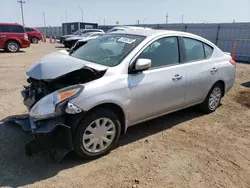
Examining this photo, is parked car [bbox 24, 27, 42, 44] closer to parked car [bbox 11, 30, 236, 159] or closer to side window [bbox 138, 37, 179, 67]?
parked car [bbox 11, 30, 236, 159]

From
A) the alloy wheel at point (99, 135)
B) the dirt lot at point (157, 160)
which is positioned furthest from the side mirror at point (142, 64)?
the dirt lot at point (157, 160)

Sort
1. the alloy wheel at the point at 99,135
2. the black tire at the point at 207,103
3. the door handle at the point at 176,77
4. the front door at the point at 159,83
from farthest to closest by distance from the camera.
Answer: the black tire at the point at 207,103 → the door handle at the point at 176,77 → the front door at the point at 159,83 → the alloy wheel at the point at 99,135

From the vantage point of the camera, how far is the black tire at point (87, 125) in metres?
3.00

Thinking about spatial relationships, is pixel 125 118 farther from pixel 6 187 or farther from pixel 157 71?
pixel 6 187

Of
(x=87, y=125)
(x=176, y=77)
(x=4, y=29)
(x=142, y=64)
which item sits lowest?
(x=87, y=125)

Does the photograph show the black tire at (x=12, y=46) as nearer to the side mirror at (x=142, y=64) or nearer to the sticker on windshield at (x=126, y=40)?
the sticker on windshield at (x=126, y=40)

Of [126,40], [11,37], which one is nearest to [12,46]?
[11,37]

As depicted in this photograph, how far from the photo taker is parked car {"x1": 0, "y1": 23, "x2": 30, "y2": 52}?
15.0 m

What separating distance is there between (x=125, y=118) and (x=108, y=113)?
347 millimetres

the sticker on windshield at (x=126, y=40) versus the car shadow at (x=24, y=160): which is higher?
the sticker on windshield at (x=126, y=40)

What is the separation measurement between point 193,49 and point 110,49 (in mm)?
1605

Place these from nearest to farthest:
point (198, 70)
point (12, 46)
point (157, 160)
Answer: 1. point (157, 160)
2. point (198, 70)
3. point (12, 46)

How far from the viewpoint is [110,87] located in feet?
10.4

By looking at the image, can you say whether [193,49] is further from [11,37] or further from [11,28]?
[11,28]
